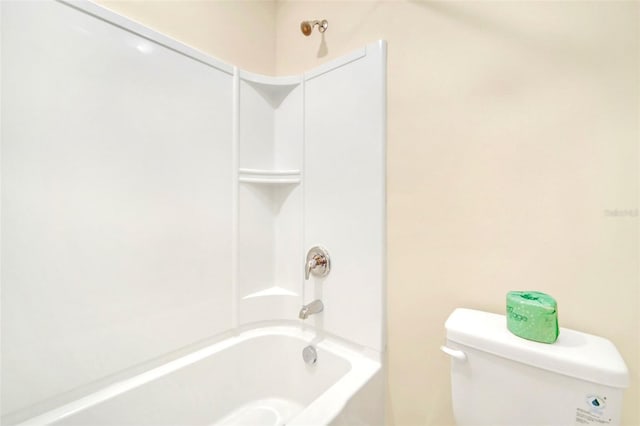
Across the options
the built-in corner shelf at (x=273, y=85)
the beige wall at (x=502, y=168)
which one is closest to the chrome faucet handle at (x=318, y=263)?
the beige wall at (x=502, y=168)

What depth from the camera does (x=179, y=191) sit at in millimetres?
1146

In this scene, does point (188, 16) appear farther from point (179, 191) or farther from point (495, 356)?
point (495, 356)

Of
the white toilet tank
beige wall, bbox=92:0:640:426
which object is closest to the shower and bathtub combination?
beige wall, bbox=92:0:640:426

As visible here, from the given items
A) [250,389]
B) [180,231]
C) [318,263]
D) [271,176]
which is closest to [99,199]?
[180,231]

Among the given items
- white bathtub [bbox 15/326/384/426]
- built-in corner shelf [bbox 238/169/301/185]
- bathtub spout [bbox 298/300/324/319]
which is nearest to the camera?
white bathtub [bbox 15/326/384/426]

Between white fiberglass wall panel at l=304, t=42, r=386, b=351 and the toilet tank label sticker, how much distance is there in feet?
2.00

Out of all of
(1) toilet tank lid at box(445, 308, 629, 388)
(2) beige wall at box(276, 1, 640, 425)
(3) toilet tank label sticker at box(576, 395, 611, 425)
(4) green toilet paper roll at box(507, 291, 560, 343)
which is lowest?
(3) toilet tank label sticker at box(576, 395, 611, 425)

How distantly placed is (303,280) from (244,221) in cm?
44

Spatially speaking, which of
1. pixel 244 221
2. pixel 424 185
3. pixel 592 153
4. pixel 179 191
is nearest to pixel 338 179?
pixel 424 185

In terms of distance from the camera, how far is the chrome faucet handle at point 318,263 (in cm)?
130

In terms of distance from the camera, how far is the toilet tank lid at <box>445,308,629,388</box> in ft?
2.08

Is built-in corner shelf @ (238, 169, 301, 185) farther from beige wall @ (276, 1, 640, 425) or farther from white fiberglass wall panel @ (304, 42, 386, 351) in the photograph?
beige wall @ (276, 1, 640, 425)

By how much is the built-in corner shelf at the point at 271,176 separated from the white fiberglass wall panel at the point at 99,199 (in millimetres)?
172

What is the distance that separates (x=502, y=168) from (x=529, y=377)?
0.62 metres
